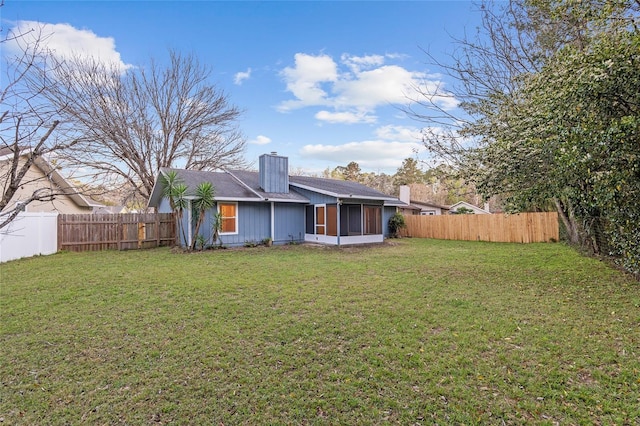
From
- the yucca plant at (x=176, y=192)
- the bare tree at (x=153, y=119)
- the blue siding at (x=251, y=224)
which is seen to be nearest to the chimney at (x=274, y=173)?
the blue siding at (x=251, y=224)

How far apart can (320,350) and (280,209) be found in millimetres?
10506

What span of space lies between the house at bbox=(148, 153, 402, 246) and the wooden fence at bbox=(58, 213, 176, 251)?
154cm

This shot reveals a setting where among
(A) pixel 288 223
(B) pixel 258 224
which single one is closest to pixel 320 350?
(B) pixel 258 224

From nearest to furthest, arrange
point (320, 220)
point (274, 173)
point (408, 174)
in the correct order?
point (320, 220) → point (274, 173) → point (408, 174)

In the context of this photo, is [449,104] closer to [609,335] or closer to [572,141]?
[572,141]

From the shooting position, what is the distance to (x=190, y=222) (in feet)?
39.7

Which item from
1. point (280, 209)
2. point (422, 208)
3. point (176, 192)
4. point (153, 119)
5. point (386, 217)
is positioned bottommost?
point (386, 217)

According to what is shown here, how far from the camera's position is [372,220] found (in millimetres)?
14836

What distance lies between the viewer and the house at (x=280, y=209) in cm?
1270

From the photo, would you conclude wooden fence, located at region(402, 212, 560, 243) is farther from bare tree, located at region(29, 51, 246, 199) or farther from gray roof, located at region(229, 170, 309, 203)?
bare tree, located at region(29, 51, 246, 199)

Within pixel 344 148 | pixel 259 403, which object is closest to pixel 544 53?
pixel 259 403

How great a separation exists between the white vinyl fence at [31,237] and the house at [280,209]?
3.96 meters

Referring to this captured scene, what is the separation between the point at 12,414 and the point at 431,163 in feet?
35.7

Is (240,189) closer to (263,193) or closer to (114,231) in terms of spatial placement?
(263,193)
